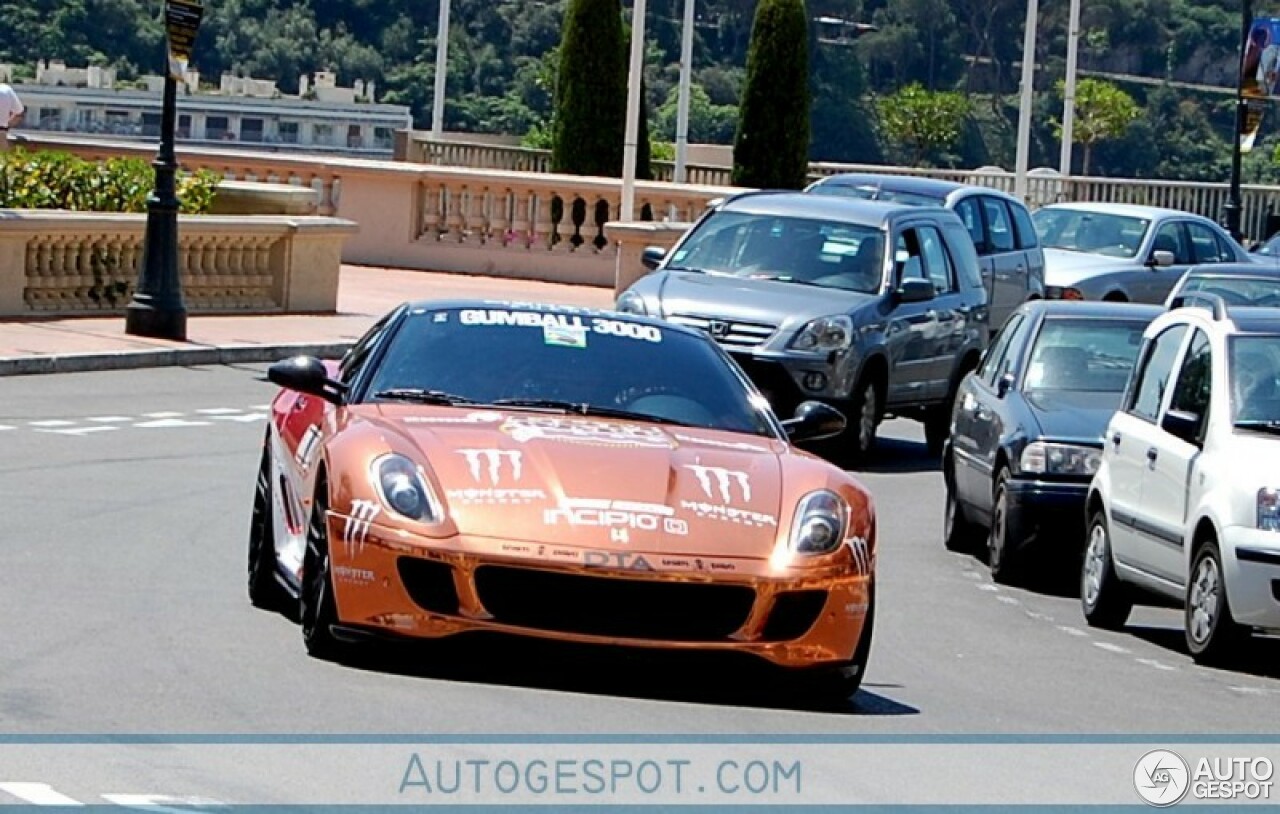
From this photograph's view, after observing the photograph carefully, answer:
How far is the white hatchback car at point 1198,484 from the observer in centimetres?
1207

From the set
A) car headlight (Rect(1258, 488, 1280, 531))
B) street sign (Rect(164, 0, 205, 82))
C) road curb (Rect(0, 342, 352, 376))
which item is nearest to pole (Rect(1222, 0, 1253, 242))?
road curb (Rect(0, 342, 352, 376))

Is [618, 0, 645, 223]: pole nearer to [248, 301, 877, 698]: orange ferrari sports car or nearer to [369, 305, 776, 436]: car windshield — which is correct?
[369, 305, 776, 436]: car windshield

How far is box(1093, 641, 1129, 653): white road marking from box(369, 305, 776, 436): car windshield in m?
2.77

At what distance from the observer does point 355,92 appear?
244ft

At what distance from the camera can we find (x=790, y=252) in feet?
70.7

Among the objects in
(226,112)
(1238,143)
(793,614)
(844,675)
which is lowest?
(844,675)

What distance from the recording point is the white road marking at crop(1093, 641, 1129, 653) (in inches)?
515

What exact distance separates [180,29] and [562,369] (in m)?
15.3

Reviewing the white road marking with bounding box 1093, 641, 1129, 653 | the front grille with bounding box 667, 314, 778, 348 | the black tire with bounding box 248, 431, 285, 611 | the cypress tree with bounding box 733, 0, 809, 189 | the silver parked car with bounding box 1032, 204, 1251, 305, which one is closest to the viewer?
the black tire with bounding box 248, 431, 285, 611

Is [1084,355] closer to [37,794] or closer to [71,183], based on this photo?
[37,794]

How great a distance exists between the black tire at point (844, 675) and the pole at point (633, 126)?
25.8m

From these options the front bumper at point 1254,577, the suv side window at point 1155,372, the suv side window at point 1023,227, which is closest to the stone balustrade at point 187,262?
the suv side window at point 1023,227

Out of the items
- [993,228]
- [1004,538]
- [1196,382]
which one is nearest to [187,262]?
[993,228]

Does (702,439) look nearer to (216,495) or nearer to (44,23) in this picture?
(216,495)
